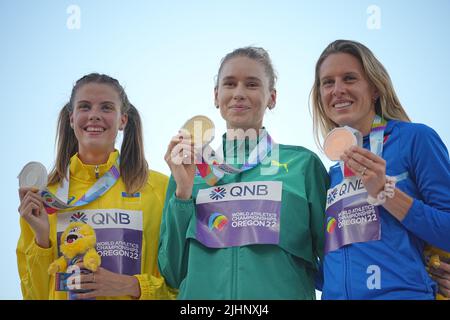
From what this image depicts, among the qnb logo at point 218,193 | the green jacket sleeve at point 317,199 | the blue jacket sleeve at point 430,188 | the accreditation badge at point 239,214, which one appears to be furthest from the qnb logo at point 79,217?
the blue jacket sleeve at point 430,188

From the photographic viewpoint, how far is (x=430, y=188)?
12.5ft

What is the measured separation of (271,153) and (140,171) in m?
1.13

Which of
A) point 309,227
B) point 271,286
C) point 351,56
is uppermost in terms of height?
point 351,56

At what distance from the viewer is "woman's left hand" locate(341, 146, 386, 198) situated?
3619 millimetres

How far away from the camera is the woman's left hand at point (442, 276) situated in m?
3.76

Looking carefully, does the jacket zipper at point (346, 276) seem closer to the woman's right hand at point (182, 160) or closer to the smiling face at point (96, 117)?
the woman's right hand at point (182, 160)

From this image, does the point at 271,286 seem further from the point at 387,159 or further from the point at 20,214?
the point at 20,214

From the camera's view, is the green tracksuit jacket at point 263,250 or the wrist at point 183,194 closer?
the green tracksuit jacket at point 263,250

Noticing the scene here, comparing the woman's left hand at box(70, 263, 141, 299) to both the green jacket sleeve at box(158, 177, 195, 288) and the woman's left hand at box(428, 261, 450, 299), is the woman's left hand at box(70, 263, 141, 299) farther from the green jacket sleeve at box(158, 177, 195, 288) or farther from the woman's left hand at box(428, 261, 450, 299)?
the woman's left hand at box(428, 261, 450, 299)

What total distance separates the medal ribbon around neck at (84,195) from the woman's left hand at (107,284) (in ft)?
1.71

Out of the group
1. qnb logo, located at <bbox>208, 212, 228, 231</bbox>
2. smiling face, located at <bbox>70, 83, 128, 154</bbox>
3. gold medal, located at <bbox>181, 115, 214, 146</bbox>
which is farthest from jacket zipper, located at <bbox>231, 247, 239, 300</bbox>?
smiling face, located at <bbox>70, 83, 128, 154</bbox>

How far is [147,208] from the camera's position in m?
4.76

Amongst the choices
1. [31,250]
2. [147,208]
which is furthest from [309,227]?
[31,250]

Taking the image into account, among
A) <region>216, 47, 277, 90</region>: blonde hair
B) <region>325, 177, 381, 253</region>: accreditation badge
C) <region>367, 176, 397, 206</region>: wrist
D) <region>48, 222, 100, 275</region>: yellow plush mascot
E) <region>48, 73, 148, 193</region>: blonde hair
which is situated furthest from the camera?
<region>48, 73, 148, 193</region>: blonde hair
